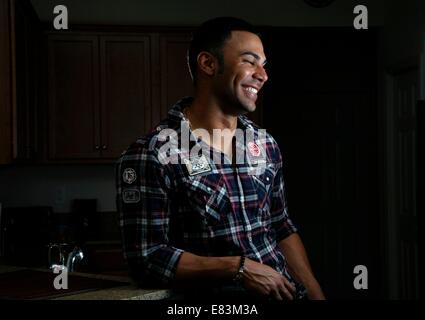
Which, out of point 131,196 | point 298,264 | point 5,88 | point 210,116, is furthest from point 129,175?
point 5,88

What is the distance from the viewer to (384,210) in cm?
483

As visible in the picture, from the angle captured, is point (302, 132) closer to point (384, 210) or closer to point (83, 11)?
point (384, 210)

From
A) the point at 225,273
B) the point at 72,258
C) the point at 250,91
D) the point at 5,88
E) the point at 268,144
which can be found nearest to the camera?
the point at 225,273

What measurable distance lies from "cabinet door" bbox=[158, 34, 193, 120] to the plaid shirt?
9.02ft

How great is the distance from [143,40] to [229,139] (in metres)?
2.82

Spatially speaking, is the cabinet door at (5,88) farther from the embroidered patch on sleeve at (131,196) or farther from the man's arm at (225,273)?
the man's arm at (225,273)

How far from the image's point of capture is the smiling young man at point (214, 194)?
4.99 feet

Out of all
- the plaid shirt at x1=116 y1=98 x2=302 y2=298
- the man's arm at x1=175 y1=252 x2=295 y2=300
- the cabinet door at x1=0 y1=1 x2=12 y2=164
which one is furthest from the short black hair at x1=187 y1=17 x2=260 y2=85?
the cabinet door at x1=0 y1=1 x2=12 y2=164

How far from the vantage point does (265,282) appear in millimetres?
1527

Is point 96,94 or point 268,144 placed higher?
point 96,94

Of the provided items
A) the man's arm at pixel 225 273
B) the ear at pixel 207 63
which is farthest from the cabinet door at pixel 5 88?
the man's arm at pixel 225 273

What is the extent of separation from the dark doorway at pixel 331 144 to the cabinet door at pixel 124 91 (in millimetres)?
1052

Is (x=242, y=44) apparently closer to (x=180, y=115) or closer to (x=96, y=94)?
(x=180, y=115)

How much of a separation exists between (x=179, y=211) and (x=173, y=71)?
2945 mm
